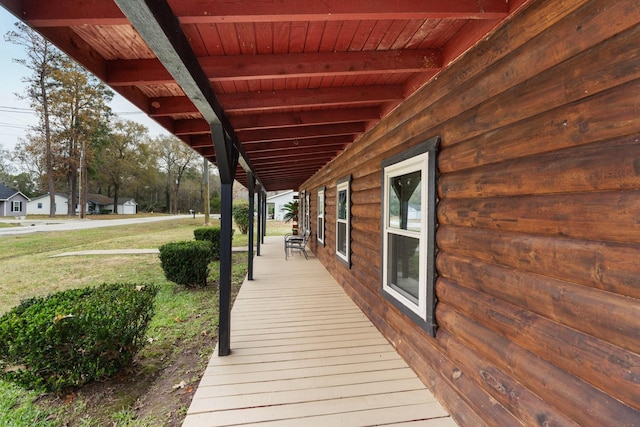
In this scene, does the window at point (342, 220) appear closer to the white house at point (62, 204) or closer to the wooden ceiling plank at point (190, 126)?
the wooden ceiling plank at point (190, 126)

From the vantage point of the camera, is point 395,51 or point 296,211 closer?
point 395,51

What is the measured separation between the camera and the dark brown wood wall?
37.1 inches

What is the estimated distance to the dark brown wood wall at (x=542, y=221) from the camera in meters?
0.94

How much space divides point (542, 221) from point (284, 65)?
1562 millimetres

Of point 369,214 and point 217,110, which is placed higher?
point 217,110

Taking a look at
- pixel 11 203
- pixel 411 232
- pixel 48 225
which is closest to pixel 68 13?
pixel 411 232

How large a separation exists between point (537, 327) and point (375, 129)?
2483 mm

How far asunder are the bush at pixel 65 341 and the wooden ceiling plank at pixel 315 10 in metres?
2.29

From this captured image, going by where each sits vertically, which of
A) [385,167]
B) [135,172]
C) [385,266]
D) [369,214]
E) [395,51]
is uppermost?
[135,172]

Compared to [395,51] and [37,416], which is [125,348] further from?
[395,51]

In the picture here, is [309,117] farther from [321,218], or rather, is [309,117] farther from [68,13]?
[321,218]

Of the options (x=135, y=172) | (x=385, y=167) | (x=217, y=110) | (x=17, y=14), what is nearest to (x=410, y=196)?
(x=385, y=167)

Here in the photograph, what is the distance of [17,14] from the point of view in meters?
1.09


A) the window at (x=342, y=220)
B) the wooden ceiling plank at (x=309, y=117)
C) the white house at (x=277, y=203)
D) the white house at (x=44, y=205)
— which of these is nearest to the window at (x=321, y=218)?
the window at (x=342, y=220)
